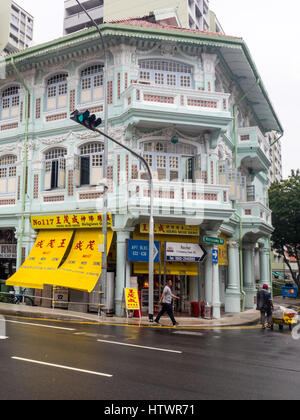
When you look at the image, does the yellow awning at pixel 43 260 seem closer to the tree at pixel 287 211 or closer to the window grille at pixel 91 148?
the window grille at pixel 91 148

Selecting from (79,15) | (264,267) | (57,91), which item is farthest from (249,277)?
(79,15)

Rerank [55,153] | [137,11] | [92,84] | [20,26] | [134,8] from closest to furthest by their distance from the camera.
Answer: [92,84] → [55,153] → [137,11] → [134,8] → [20,26]

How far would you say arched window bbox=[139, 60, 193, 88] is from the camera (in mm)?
18500

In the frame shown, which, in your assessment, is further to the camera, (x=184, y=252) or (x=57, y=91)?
(x=57, y=91)

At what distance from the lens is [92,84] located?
1906 cm

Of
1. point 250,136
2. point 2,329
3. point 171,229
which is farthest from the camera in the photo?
point 250,136

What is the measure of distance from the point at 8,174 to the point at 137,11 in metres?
26.5

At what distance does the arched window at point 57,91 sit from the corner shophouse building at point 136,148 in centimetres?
6

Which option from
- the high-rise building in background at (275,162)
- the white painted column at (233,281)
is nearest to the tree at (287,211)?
the white painted column at (233,281)

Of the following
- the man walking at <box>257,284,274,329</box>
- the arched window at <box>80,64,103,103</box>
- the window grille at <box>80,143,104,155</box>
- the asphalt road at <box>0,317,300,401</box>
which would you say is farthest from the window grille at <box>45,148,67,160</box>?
the man walking at <box>257,284,274,329</box>

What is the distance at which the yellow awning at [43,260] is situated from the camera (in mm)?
17594

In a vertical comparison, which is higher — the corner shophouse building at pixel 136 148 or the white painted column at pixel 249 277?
the corner shophouse building at pixel 136 148

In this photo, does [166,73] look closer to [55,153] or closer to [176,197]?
[176,197]
